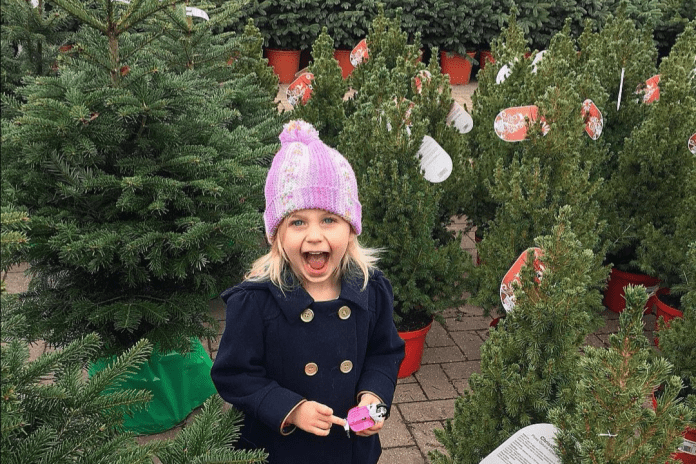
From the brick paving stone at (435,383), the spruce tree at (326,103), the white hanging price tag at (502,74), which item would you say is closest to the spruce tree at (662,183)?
the white hanging price tag at (502,74)

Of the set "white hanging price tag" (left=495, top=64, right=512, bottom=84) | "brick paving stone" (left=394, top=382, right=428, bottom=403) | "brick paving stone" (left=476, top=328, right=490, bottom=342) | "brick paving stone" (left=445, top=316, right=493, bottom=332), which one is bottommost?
"brick paving stone" (left=445, top=316, right=493, bottom=332)

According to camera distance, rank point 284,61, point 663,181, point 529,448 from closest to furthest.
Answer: point 529,448 → point 663,181 → point 284,61

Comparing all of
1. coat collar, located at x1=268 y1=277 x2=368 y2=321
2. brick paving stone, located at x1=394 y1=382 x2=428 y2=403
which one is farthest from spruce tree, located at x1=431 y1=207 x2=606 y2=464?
brick paving stone, located at x1=394 y1=382 x2=428 y2=403

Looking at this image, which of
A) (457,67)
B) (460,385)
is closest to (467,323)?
(460,385)

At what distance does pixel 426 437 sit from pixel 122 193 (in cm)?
212

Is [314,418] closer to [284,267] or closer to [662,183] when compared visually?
[284,267]

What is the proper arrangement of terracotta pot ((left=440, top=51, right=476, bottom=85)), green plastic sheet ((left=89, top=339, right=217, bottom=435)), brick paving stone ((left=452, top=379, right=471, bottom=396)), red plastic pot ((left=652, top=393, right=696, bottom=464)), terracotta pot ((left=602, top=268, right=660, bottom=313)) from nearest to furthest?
red plastic pot ((left=652, top=393, right=696, bottom=464))
green plastic sheet ((left=89, top=339, right=217, bottom=435))
brick paving stone ((left=452, top=379, right=471, bottom=396))
terracotta pot ((left=602, top=268, right=660, bottom=313))
terracotta pot ((left=440, top=51, right=476, bottom=85))

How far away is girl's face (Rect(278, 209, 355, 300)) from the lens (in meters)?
1.97

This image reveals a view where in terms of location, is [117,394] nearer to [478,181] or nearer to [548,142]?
[548,142]

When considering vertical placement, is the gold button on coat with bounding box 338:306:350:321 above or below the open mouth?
below

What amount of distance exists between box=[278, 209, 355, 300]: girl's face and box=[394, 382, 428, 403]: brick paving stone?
209 cm

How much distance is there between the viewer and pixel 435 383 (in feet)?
13.4

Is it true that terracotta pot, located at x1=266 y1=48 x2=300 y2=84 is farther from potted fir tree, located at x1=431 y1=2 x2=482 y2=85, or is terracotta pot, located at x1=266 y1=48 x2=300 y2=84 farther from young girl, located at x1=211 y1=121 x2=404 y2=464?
young girl, located at x1=211 y1=121 x2=404 y2=464

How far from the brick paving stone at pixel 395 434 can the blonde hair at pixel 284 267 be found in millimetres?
1657
